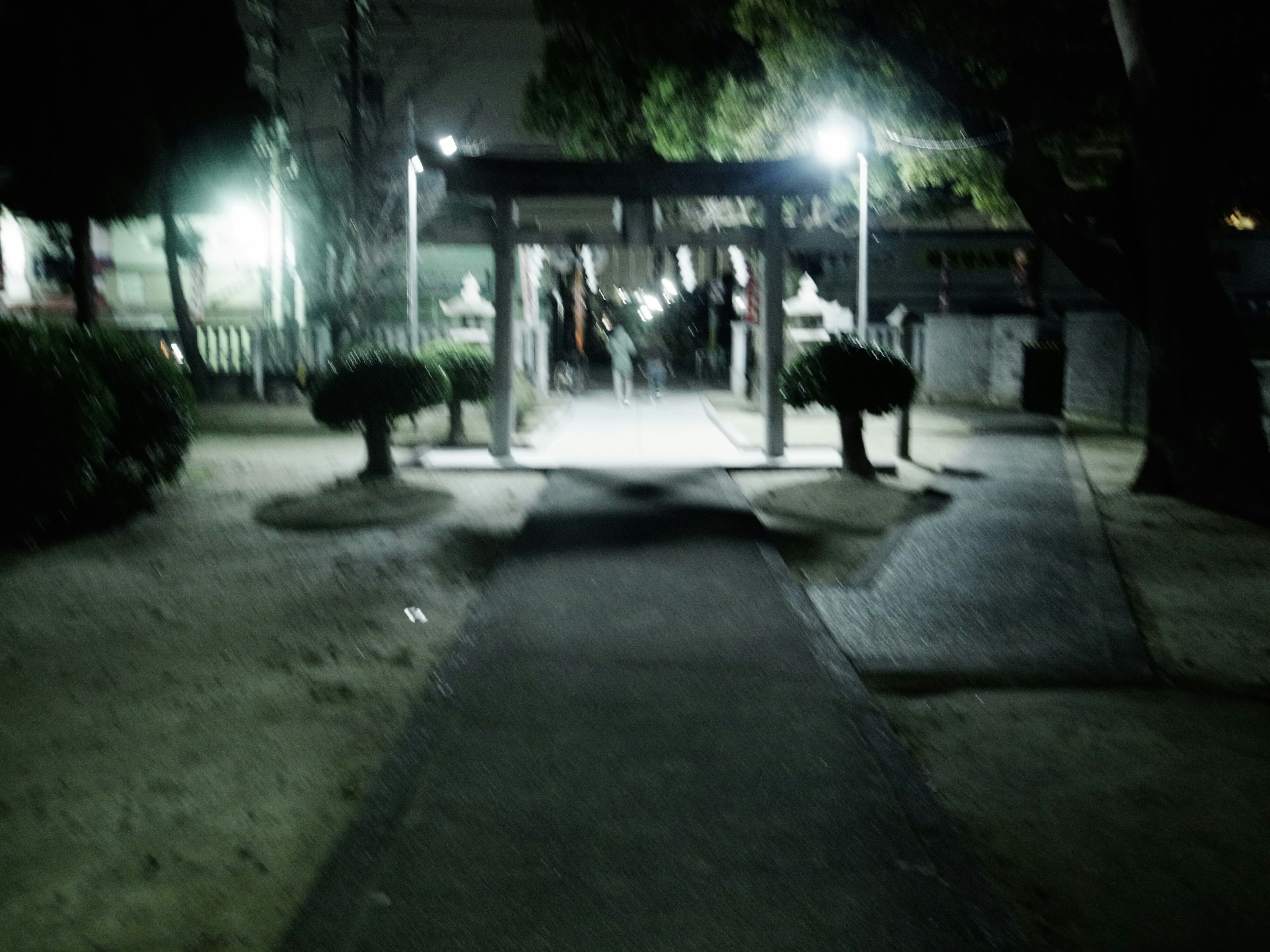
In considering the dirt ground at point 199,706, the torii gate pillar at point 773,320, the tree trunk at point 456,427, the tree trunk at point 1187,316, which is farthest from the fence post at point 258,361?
the tree trunk at point 1187,316

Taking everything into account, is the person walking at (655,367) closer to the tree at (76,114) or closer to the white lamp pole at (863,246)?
the white lamp pole at (863,246)

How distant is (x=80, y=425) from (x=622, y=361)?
13994mm

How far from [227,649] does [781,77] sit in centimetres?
1237

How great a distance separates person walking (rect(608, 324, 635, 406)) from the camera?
71.0 feet

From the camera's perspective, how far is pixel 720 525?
361 inches

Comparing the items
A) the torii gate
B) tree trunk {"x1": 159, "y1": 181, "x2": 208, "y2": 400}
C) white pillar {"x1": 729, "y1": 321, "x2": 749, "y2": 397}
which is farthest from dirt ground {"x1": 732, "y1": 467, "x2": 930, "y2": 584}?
tree trunk {"x1": 159, "y1": 181, "x2": 208, "y2": 400}

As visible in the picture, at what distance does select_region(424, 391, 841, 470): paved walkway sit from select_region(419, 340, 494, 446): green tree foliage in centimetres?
75

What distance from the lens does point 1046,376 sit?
21.1m

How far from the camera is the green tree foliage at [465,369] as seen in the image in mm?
13727

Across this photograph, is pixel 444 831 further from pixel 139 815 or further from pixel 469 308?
pixel 469 308

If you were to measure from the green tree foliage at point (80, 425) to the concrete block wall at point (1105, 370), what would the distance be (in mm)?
14661

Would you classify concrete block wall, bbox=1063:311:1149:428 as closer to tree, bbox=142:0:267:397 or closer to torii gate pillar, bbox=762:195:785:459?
torii gate pillar, bbox=762:195:785:459

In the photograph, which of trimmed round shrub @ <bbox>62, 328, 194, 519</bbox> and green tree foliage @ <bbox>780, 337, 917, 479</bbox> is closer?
trimmed round shrub @ <bbox>62, 328, 194, 519</bbox>

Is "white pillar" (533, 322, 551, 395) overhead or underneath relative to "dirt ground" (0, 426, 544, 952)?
overhead
